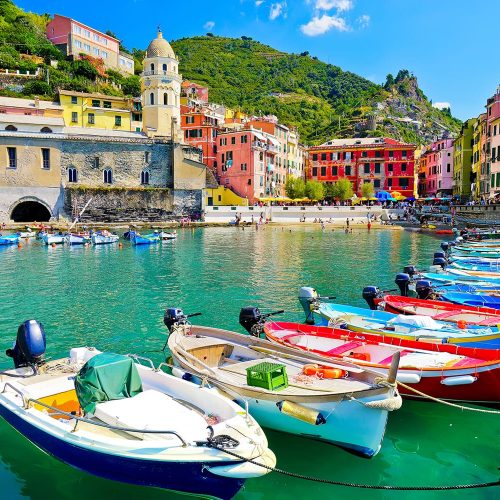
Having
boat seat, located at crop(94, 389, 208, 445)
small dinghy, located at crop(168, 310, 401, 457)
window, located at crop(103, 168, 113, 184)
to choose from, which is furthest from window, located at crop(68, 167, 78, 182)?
boat seat, located at crop(94, 389, 208, 445)

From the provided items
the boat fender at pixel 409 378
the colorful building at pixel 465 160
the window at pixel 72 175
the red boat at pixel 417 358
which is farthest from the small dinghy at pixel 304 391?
the colorful building at pixel 465 160

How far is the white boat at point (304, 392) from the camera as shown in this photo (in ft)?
27.1

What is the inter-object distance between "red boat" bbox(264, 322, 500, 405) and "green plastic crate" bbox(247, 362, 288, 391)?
794 millimetres

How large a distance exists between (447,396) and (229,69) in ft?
558

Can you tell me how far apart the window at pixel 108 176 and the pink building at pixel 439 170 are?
2071 inches

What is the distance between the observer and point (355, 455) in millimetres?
8609

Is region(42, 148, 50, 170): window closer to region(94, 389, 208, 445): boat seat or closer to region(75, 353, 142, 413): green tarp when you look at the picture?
region(75, 353, 142, 413): green tarp

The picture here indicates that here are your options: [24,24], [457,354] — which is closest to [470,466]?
[457,354]

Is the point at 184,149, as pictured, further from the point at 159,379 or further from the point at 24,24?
the point at 159,379

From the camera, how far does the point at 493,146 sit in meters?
57.2

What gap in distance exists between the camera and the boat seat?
7.61 meters

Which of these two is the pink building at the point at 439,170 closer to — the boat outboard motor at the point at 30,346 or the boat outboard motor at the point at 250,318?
the boat outboard motor at the point at 250,318

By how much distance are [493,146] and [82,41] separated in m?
77.7

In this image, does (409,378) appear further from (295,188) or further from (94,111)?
(94,111)
